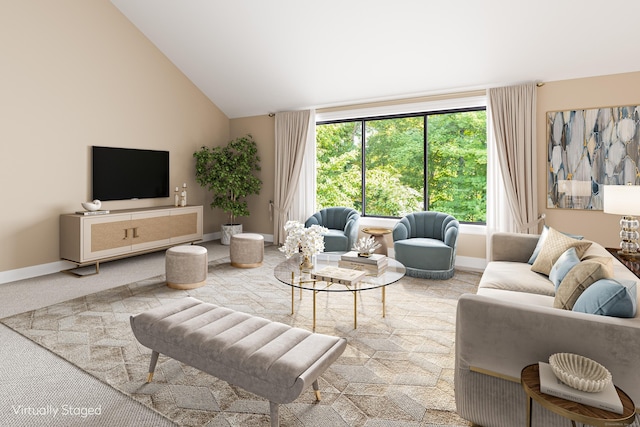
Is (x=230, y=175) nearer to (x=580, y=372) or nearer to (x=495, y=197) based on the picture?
(x=495, y=197)

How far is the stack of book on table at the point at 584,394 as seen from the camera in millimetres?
1304

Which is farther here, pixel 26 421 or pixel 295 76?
pixel 295 76

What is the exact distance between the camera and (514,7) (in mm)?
3752

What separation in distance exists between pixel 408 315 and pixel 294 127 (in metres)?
4.34

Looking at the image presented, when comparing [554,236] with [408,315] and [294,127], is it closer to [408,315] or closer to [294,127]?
[408,315]

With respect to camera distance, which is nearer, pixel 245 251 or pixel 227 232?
pixel 245 251

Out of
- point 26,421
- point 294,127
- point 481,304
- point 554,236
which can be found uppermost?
point 294,127

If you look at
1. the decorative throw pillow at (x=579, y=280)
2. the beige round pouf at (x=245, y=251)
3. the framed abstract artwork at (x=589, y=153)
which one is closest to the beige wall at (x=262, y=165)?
the beige round pouf at (x=245, y=251)

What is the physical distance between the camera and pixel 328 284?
A: 3180 millimetres

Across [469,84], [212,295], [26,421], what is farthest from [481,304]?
[469,84]

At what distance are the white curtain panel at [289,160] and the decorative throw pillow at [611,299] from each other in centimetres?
523

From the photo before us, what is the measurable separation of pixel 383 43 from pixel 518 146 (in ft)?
7.29

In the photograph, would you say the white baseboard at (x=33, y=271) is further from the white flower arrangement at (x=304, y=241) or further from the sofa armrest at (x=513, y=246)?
the sofa armrest at (x=513, y=246)

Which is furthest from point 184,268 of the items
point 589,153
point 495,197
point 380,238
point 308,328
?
point 589,153
